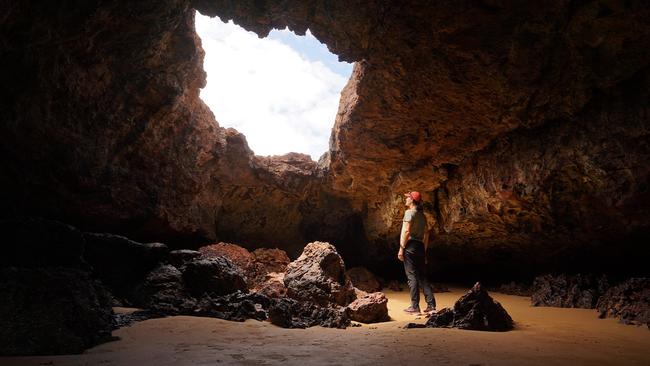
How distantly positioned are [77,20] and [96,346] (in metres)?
3.84

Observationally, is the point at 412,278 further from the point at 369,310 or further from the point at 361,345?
the point at 361,345

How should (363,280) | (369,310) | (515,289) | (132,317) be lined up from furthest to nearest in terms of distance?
(363,280), (515,289), (369,310), (132,317)

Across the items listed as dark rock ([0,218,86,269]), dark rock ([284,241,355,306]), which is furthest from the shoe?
dark rock ([0,218,86,269])

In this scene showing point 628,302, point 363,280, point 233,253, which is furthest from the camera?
point 363,280

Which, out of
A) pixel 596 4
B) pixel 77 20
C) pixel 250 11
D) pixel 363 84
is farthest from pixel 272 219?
pixel 596 4

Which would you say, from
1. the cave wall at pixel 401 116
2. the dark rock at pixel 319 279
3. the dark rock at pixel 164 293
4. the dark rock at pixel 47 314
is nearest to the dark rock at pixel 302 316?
the dark rock at pixel 319 279

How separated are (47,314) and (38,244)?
6.71 ft

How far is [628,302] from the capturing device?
5109mm

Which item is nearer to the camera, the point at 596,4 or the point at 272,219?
the point at 596,4

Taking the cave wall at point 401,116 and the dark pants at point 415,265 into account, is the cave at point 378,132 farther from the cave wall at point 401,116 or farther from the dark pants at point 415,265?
the dark pants at point 415,265

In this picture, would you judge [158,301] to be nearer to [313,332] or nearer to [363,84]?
[313,332]

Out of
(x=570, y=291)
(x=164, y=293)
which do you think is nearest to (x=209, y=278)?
(x=164, y=293)

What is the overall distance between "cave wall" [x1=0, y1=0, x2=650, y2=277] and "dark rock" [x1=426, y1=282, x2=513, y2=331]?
2429mm

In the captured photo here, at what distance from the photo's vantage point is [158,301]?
5.23 m
